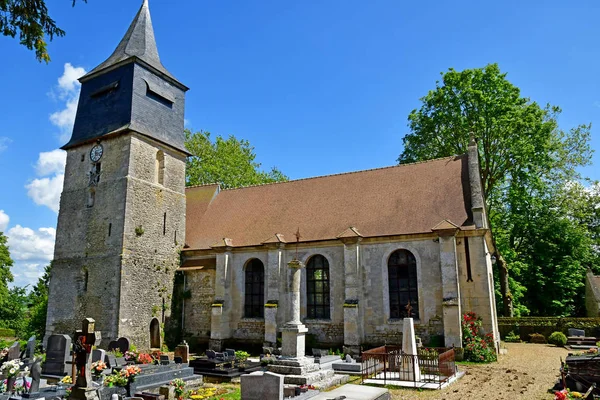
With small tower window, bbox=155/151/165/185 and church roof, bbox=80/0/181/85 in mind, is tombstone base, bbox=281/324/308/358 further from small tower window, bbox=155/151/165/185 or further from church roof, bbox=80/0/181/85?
church roof, bbox=80/0/181/85

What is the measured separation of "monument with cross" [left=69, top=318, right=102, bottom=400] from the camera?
838cm

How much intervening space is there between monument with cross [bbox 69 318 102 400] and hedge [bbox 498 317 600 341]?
2307 centimetres

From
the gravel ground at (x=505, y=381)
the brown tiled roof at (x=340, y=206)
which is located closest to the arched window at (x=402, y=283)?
the brown tiled roof at (x=340, y=206)

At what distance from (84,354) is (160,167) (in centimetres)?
1541

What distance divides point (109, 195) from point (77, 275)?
13.4 ft

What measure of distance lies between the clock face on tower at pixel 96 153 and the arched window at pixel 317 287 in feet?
39.3

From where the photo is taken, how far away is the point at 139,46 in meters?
23.8

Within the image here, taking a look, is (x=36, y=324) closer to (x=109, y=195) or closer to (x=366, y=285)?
(x=109, y=195)

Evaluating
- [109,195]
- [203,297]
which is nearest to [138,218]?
[109,195]

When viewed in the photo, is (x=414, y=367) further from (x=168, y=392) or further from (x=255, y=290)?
(x=255, y=290)

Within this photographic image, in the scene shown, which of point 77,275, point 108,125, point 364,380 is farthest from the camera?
point 108,125

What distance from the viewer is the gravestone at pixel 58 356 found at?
1356 centimetres

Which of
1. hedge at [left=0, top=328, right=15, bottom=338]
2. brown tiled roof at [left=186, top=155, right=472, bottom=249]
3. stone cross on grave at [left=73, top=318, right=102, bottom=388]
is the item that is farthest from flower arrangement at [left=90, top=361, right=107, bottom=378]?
hedge at [left=0, top=328, right=15, bottom=338]

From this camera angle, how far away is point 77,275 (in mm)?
20516
